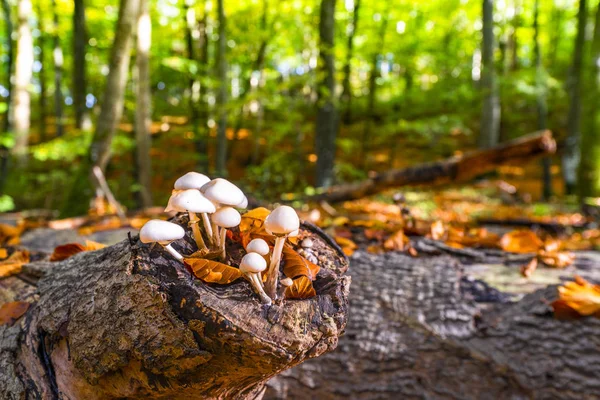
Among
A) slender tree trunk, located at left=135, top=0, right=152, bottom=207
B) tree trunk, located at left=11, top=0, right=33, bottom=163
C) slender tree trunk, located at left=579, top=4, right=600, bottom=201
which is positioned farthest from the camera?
tree trunk, located at left=11, top=0, right=33, bottom=163

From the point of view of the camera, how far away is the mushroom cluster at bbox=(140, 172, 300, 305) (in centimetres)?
87

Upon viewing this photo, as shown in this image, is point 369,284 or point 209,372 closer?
point 209,372

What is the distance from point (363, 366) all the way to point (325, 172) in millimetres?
6423

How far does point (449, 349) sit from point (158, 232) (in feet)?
4.71

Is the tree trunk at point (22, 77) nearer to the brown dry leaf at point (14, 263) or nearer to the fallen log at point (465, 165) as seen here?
the fallen log at point (465, 165)

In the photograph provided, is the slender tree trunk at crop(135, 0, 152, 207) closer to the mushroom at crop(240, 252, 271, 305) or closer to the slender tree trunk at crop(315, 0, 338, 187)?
the slender tree trunk at crop(315, 0, 338, 187)

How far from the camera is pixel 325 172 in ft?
26.5

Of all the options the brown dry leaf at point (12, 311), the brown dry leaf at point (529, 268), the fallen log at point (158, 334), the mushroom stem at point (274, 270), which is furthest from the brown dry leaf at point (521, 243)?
the brown dry leaf at point (12, 311)

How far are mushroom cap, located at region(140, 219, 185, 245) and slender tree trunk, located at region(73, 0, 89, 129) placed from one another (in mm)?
12405

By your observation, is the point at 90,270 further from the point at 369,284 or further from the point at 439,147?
the point at 439,147

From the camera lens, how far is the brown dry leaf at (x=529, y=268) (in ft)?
6.68

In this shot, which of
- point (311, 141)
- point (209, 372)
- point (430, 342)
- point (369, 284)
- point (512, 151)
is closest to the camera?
point (209, 372)

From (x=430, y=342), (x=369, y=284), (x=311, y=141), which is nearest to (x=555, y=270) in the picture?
(x=430, y=342)

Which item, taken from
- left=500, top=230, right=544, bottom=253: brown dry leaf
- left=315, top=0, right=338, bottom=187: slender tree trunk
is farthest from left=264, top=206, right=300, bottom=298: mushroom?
left=315, top=0, right=338, bottom=187: slender tree trunk
